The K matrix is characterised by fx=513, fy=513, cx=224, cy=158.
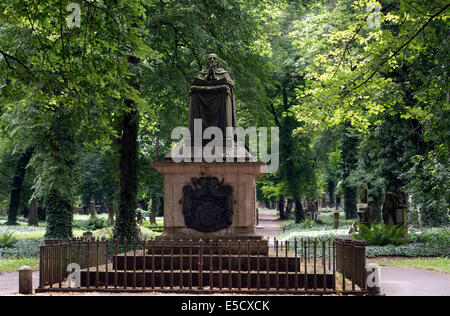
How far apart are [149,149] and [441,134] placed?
2592 centimetres

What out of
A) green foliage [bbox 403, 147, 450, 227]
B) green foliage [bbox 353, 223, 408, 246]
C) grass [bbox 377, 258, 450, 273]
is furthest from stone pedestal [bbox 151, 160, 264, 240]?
green foliage [bbox 353, 223, 408, 246]

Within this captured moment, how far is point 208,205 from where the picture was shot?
12500mm

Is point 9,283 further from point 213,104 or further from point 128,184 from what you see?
point 128,184

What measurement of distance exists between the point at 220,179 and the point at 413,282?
17.3ft

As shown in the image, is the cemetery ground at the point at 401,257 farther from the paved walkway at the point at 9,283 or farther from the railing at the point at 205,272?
the railing at the point at 205,272

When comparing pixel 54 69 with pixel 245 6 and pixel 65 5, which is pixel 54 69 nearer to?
pixel 65 5

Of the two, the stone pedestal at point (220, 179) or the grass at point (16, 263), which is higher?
the stone pedestal at point (220, 179)

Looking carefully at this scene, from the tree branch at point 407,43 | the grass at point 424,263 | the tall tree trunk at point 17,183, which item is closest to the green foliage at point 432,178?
the grass at point 424,263

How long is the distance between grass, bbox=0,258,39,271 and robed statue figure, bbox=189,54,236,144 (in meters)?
8.01

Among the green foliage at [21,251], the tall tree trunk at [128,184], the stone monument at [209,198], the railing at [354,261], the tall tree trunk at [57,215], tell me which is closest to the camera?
the railing at [354,261]

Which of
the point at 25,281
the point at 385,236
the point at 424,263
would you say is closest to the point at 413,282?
the point at 424,263

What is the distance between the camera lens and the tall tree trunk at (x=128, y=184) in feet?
69.7

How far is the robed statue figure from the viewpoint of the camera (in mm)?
13578

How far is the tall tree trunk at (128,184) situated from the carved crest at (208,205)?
9250 mm
